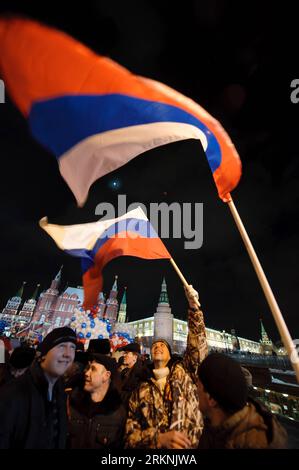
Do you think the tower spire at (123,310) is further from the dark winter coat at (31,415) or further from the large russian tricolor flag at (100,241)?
the dark winter coat at (31,415)

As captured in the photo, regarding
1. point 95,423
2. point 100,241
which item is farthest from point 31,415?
point 100,241

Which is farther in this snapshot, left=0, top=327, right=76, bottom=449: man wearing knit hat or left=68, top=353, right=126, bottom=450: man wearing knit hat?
left=68, top=353, right=126, bottom=450: man wearing knit hat

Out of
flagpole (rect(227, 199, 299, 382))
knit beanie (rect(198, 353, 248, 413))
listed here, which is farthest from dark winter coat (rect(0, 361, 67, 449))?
flagpole (rect(227, 199, 299, 382))

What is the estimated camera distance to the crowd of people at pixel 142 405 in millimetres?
1846

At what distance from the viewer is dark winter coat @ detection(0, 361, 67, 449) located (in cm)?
195

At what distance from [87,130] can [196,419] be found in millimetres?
4245

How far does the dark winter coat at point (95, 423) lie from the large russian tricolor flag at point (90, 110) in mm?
2719

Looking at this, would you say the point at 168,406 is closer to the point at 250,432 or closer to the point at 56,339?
the point at 250,432

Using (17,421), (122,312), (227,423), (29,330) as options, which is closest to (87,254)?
(17,421)

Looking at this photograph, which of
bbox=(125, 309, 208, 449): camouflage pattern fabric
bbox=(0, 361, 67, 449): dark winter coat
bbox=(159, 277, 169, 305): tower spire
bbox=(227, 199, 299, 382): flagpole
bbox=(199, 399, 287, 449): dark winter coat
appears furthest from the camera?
bbox=(159, 277, 169, 305): tower spire

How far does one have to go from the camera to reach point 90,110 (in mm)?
3240

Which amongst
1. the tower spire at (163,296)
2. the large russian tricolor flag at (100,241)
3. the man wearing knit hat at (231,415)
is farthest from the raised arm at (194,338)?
the tower spire at (163,296)

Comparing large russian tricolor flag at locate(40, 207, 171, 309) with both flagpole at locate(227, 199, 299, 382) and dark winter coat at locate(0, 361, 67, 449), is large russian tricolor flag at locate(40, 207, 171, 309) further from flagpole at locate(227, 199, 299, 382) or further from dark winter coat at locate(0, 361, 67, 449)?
dark winter coat at locate(0, 361, 67, 449)

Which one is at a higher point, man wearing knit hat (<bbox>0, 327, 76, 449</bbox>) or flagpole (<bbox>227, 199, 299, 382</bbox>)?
flagpole (<bbox>227, 199, 299, 382</bbox>)
